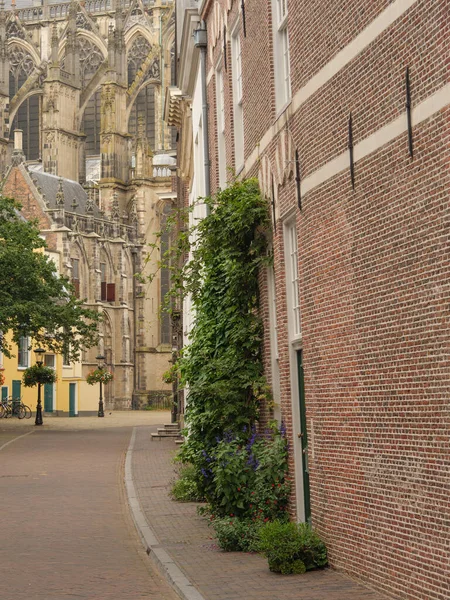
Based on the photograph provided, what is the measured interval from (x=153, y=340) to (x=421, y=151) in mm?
70664

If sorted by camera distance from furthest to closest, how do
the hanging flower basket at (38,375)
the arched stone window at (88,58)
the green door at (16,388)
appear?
the arched stone window at (88,58)
the green door at (16,388)
the hanging flower basket at (38,375)

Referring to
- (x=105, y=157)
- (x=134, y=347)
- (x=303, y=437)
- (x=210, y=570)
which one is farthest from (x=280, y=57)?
(x=105, y=157)

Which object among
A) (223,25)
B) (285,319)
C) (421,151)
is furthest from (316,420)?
(223,25)

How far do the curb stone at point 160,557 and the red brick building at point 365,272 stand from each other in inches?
54.1

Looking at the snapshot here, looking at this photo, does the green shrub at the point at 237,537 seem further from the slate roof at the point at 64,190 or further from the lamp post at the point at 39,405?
the slate roof at the point at 64,190

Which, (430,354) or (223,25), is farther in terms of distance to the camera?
(223,25)

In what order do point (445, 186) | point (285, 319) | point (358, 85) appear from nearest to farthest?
point (445, 186) → point (358, 85) → point (285, 319)

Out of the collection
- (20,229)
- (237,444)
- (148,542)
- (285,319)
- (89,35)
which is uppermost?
(89,35)

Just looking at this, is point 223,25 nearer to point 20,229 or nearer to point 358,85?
point 358,85

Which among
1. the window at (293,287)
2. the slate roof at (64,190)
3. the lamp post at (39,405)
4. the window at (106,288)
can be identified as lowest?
the window at (293,287)

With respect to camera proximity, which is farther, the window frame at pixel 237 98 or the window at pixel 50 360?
the window at pixel 50 360

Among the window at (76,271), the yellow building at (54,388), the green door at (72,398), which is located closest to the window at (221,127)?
the yellow building at (54,388)

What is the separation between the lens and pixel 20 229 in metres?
39.5

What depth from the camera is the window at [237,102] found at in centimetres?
1494
